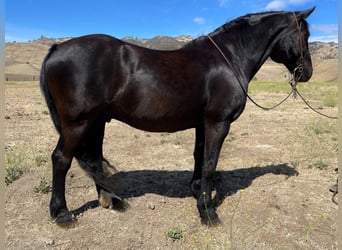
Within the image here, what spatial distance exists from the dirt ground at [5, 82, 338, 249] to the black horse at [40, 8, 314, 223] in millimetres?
336

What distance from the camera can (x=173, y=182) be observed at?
5.35m

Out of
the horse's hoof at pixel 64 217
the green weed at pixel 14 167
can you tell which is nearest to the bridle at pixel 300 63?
the horse's hoof at pixel 64 217

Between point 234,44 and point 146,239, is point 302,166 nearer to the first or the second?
point 234,44

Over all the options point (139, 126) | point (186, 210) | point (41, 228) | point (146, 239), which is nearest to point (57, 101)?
point (139, 126)

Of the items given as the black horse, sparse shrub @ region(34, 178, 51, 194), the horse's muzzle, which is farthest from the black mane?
sparse shrub @ region(34, 178, 51, 194)

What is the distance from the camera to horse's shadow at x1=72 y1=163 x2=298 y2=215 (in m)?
4.46

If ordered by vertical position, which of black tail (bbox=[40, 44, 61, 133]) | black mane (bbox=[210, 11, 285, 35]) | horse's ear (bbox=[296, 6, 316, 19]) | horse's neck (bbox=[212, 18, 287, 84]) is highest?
horse's ear (bbox=[296, 6, 316, 19])

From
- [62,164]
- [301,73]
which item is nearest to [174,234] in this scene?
[62,164]

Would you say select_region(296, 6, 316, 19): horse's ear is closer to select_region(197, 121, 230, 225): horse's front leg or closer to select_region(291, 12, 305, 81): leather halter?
select_region(291, 12, 305, 81): leather halter

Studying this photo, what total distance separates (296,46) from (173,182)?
290cm

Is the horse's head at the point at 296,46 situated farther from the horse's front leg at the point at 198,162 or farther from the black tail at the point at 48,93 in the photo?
the black tail at the point at 48,93

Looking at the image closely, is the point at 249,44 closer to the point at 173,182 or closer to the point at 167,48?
the point at 167,48

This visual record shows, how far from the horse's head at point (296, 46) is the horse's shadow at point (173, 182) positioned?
6.82 ft

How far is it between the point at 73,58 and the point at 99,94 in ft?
1.65
